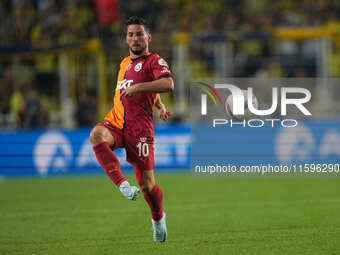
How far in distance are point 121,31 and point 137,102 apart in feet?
44.7

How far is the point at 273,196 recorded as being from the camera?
10.6m

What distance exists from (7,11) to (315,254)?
1624 cm

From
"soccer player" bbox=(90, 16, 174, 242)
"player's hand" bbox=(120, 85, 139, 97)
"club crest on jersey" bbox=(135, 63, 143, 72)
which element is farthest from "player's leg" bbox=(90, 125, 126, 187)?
"club crest on jersey" bbox=(135, 63, 143, 72)

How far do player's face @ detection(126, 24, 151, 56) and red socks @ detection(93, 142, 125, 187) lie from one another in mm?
1068

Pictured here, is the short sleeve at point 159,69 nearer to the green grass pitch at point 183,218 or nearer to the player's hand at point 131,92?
the player's hand at point 131,92

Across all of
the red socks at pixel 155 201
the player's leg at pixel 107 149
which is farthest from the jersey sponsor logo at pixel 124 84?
the red socks at pixel 155 201

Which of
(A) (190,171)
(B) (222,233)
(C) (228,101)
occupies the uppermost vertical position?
(C) (228,101)

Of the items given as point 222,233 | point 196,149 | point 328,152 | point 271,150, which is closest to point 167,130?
point 196,149

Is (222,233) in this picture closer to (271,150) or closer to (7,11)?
(271,150)

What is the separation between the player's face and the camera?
636 centimetres

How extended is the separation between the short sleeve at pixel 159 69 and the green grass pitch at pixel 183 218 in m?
1.84

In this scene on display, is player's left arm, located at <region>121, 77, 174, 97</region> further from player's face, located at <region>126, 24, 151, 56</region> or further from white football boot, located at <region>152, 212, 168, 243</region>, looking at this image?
white football boot, located at <region>152, 212, 168, 243</region>

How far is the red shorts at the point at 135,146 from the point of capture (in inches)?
250

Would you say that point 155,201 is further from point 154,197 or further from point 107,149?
point 107,149
